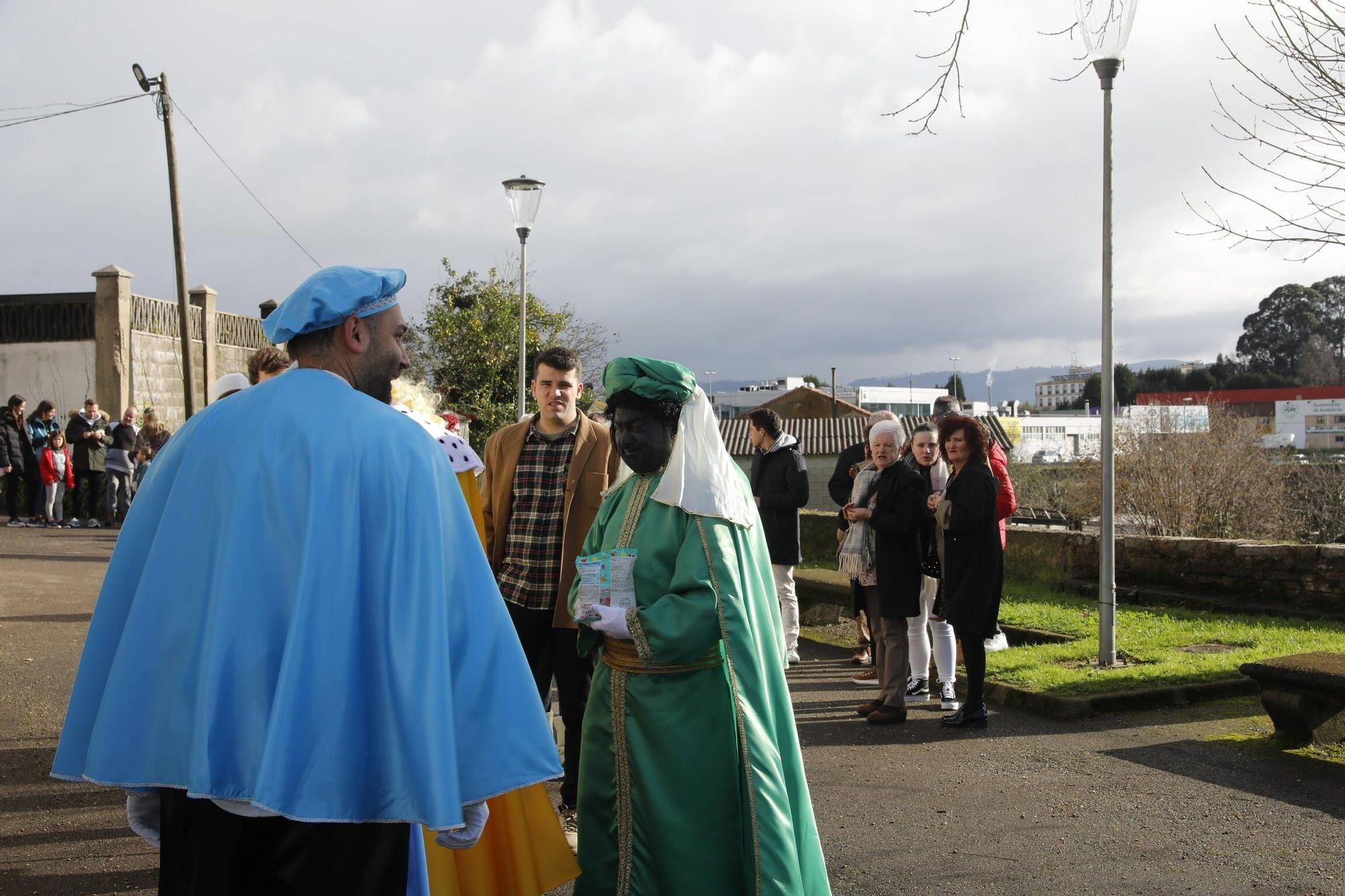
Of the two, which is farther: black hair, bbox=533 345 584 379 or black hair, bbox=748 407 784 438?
black hair, bbox=748 407 784 438

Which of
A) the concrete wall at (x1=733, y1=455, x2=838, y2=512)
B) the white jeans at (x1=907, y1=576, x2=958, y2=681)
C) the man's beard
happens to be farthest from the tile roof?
the man's beard

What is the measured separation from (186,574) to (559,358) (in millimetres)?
3125

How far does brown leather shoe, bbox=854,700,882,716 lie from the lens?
23.5ft

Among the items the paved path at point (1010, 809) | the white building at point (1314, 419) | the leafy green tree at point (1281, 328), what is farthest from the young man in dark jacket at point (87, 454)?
the leafy green tree at point (1281, 328)

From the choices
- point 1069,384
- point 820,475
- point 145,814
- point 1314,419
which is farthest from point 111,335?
point 1069,384

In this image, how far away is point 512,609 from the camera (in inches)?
206

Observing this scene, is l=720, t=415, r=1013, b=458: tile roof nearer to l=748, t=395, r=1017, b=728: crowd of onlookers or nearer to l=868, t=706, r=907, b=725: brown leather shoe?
l=748, t=395, r=1017, b=728: crowd of onlookers

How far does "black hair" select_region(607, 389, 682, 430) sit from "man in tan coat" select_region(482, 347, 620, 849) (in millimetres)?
1195

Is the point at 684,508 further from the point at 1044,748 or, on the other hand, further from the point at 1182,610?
the point at 1182,610

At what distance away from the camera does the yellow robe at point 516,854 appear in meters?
3.97

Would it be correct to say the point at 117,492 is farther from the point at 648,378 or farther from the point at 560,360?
the point at 648,378

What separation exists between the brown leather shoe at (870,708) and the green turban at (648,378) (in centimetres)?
385

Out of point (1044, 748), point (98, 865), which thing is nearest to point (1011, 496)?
point (1044, 748)

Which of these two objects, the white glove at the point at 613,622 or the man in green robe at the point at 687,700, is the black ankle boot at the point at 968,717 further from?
the white glove at the point at 613,622
